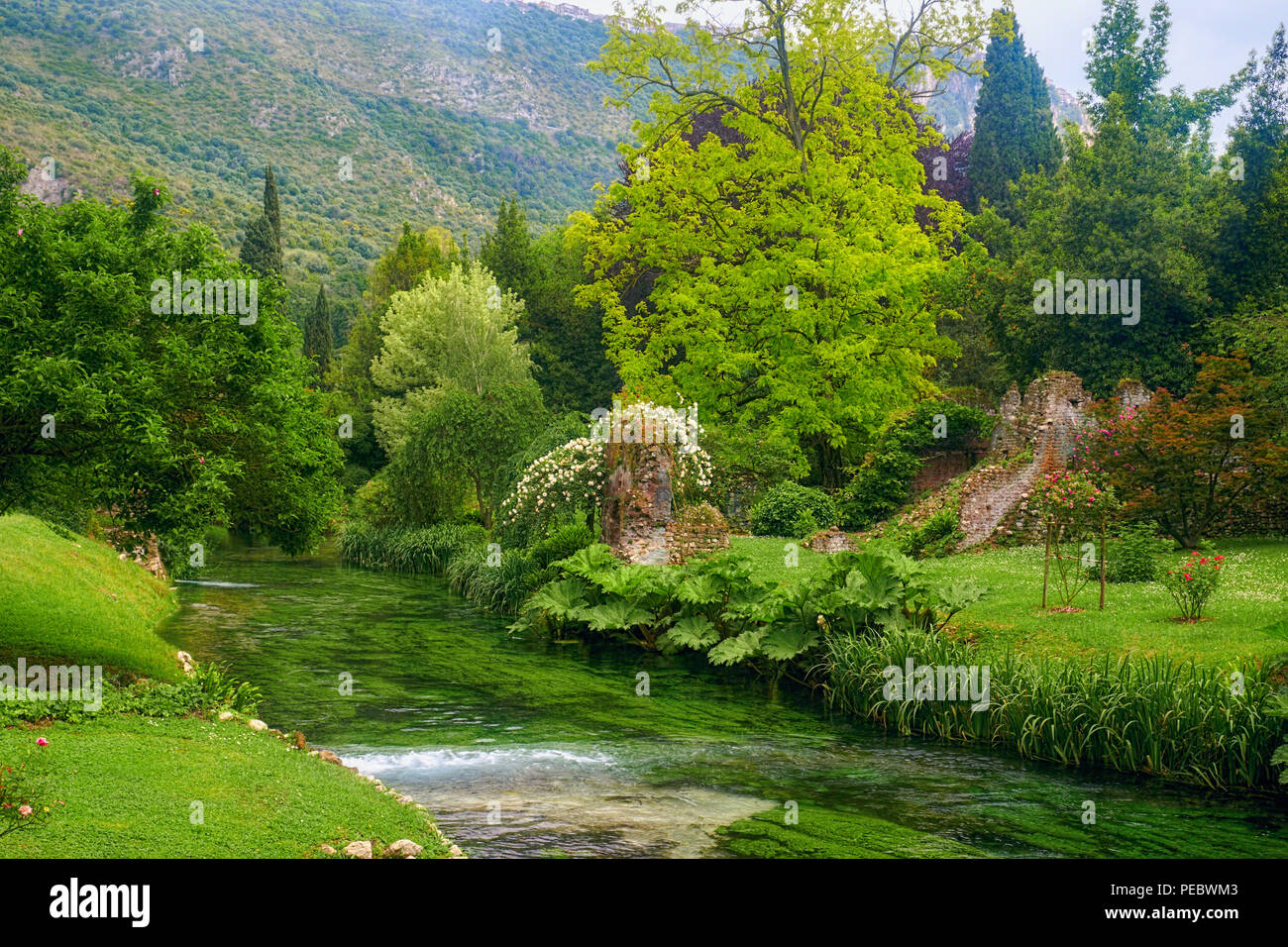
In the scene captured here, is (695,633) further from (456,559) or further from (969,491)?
(456,559)

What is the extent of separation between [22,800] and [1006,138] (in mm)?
48703

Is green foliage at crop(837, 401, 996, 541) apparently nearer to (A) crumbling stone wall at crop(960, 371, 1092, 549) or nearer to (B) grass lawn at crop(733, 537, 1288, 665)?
(A) crumbling stone wall at crop(960, 371, 1092, 549)

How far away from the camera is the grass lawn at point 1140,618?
41.5 ft

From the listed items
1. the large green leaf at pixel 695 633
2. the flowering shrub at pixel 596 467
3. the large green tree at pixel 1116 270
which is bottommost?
the large green leaf at pixel 695 633

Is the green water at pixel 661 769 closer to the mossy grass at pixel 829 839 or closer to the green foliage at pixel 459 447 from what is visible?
the mossy grass at pixel 829 839

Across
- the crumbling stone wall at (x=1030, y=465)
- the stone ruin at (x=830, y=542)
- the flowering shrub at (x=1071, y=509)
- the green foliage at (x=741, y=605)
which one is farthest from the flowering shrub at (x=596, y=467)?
the flowering shrub at (x=1071, y=509)

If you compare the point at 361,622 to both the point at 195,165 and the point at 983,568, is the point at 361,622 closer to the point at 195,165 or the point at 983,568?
A: the point at 983,568

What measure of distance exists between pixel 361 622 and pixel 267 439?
792 centimetres

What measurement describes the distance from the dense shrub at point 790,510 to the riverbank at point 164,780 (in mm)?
16499

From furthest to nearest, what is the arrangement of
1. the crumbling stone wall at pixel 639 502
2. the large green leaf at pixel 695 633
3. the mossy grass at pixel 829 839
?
the crumbling stone wall at pixel 639 502, the large green leaf at pixel 695 633, the mossy grass at pixel 829 839

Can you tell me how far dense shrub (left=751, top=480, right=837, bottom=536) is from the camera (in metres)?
26.7

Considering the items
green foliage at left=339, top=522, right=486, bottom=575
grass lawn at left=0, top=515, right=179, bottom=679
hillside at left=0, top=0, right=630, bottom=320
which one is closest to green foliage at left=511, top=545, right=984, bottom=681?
grass lawn at left=0, top=515, right=179, bottom=679

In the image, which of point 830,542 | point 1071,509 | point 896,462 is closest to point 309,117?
point 896,462
